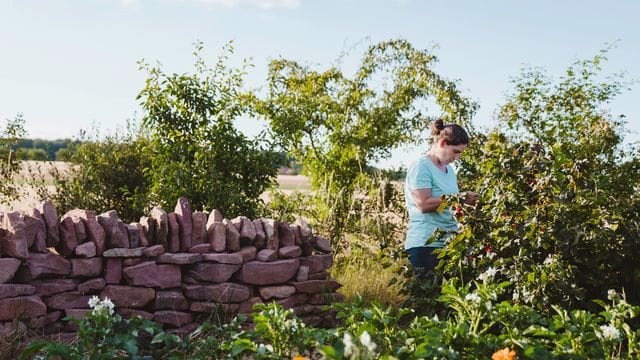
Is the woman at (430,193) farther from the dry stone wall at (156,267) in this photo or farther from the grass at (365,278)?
the dry stone wall at (156,267)

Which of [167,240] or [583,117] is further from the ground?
[583,117]

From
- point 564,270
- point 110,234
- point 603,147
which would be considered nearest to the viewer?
point 564,270

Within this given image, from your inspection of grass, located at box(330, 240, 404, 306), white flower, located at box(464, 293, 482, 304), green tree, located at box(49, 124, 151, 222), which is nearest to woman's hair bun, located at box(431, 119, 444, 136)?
grass, located at box(330, 240, 404, 306)

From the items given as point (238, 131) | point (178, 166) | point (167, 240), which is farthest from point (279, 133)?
point (167, 240)

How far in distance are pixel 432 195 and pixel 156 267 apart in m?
1.92

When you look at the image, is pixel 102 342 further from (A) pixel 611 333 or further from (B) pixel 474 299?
(A) pixel 611 333

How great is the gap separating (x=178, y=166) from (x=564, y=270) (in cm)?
374

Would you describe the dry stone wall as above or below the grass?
above

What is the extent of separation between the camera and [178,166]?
6.70 meters

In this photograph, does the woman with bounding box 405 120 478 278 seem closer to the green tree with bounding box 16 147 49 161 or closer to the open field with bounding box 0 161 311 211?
the open field with bounding box 0 161 311 211

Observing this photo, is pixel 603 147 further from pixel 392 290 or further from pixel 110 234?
pixel 110 234

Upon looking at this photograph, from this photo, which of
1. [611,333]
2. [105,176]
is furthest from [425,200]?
[105,176]

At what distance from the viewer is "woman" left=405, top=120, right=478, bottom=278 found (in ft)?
15.6

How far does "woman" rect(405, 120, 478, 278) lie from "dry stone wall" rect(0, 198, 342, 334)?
3.24 feet
